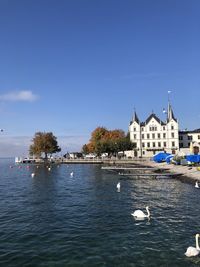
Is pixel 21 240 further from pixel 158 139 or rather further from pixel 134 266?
pixel 158 139

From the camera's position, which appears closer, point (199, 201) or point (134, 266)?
point (134, 266)

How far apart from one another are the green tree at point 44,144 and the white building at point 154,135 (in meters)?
52.1

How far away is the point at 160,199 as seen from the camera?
4075 cm

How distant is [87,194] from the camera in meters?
47.6

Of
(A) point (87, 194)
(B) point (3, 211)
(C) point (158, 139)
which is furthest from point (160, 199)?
(C) point (158, 139)

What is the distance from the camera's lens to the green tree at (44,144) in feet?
606

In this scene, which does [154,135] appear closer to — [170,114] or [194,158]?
[170,114]

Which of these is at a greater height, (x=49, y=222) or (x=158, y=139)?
(x=158, y=139)

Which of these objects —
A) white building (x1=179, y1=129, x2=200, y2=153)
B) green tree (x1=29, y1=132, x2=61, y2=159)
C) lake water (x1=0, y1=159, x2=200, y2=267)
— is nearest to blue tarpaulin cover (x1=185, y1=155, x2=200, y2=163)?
lake water (x1=0, y1=159, x2=200, y2=267)

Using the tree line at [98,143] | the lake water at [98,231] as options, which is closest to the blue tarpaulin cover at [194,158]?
the lake water at [98,231]

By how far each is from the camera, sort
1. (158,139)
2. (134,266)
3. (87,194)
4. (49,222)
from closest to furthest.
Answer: (134,266) < (49,222) < (87,194) < (158,139)

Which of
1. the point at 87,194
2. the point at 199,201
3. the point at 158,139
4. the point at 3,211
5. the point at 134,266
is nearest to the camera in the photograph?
the point at 134,266

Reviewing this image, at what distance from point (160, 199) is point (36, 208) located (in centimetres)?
1484

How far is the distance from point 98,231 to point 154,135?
132 m
